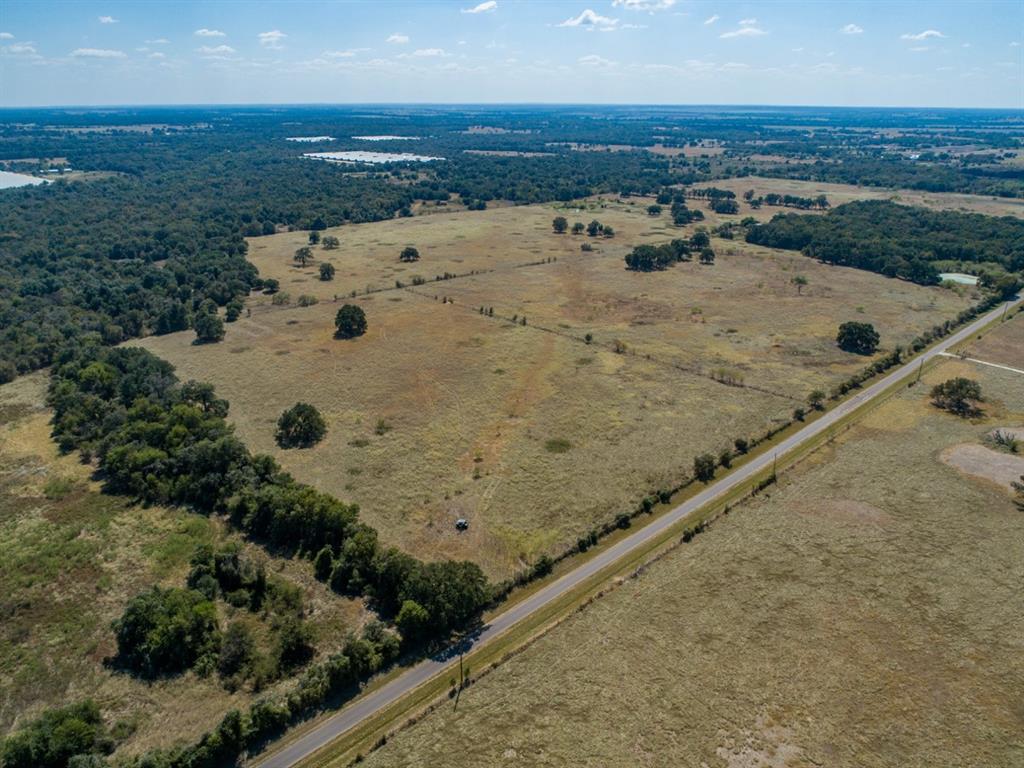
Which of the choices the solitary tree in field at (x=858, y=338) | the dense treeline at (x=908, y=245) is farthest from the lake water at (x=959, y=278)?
the solitary tree in field at (x=858, y=338)

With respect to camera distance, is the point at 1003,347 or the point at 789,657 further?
the point at 1003,347

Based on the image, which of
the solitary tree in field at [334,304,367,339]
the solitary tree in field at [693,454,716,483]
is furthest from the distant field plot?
the solitary tree in field at [334,304,367,339]

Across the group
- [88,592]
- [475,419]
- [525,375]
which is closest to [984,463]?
[525,375]

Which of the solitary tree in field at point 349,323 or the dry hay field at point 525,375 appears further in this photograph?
the solitary tree in field at point 349,323

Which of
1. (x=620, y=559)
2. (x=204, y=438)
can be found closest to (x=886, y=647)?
(x=620, y=559)

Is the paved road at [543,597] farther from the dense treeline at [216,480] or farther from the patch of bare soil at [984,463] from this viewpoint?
the patch of bare soil at [984,463]

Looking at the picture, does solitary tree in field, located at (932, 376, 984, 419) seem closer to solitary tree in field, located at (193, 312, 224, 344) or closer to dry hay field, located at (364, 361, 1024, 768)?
dry hay field, located at (364, 361, 1024, 768)

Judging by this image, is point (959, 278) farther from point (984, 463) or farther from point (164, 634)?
point (164, 634)
